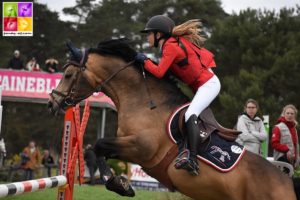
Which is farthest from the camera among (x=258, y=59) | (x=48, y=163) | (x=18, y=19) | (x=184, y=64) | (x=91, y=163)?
(x=258, y=59)

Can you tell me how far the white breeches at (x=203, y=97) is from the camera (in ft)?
19.5

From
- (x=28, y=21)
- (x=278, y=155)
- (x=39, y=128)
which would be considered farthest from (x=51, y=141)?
(x=278, y=155)

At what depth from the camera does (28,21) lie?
18172 millimetres

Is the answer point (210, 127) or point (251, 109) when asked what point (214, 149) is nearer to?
point (210, 127)

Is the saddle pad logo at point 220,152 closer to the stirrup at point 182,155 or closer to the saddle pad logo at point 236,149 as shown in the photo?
the saddle pad logo at point 236,149

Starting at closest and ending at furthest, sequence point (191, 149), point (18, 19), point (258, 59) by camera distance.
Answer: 1. point (191, 149)
2. point (18, 19)
3. point (258, 59)

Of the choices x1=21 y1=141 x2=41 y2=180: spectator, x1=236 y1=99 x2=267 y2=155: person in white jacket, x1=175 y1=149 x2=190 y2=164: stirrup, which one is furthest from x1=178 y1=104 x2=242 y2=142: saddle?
x1=21 y1=141 x2=41 y2=180: spectator

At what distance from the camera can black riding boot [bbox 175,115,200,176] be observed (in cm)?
568

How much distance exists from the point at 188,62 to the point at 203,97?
1.36 feet

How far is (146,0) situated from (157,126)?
47841 mm

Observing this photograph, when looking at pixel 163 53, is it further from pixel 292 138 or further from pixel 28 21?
pixel 28 21

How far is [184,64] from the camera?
5996 millimetres

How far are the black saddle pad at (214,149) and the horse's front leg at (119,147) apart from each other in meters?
0.42

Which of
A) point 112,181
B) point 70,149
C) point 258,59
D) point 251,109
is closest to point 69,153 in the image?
point 70,149
